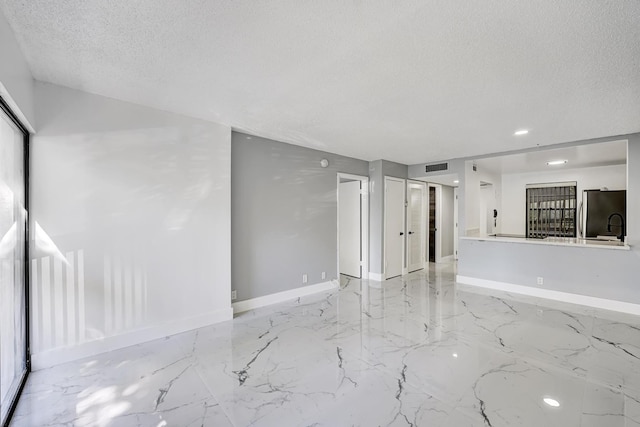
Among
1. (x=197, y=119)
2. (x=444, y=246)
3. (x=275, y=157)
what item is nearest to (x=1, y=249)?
(x=197, y=119)

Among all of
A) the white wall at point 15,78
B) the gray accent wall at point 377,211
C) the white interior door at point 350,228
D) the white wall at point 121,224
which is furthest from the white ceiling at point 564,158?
the white wall at point 15,78

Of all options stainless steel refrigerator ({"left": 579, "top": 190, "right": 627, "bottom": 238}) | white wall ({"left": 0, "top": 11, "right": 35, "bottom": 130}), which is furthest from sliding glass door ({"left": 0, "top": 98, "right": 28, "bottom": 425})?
stainless steel refrigerator ({"left": 579, "top": 190, "right": 627, "bottom": 238})

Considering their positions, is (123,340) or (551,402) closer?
(551,402)

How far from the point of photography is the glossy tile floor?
6.17 ft

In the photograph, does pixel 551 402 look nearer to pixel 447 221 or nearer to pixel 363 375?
pixel 363 375

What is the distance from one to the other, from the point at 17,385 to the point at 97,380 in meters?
0.49

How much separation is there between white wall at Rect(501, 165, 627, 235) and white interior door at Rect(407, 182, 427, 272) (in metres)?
2.00

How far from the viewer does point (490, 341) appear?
296 cm

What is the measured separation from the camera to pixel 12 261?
2092 millimetres

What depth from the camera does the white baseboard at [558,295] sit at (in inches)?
153

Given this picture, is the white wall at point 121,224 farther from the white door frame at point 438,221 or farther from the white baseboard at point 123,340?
the white door frame at point 438,221

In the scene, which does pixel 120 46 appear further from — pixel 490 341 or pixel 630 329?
pixel 630 329

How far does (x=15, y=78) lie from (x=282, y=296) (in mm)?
3551

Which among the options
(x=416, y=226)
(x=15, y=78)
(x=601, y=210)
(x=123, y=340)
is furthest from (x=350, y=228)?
(x=15, y=78)
